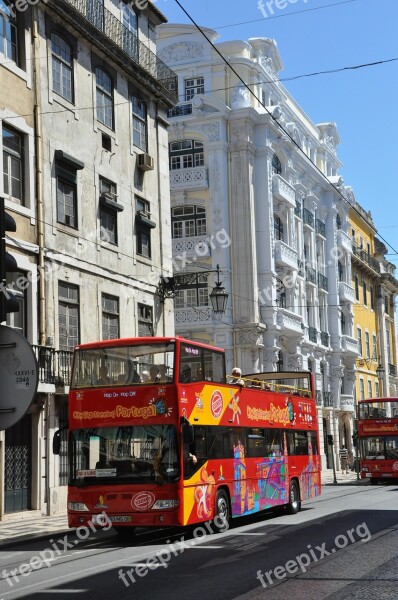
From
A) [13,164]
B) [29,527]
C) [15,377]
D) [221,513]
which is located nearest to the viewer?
[15,377]

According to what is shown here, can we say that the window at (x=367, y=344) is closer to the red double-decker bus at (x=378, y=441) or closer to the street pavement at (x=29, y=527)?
→ the red double-decker bus at (x=378, y=441)

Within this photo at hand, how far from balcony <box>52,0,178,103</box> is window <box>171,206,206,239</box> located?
32.3 ft

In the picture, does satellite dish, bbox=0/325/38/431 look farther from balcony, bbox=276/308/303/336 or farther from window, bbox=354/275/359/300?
window, bbox=354/275/359/300

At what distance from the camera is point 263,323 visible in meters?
41.2

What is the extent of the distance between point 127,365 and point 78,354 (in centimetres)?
98

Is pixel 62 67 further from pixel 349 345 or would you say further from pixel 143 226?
pixel 349 345

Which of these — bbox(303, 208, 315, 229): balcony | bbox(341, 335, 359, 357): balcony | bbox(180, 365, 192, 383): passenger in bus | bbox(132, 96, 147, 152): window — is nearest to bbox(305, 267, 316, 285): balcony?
bbox(303, 208, 315, 229): balcony

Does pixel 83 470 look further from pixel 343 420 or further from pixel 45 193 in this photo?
pixel 343 420

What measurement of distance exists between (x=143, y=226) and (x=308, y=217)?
22.4 meters

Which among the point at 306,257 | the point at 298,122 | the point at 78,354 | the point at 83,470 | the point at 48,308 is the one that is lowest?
the point at 83,470

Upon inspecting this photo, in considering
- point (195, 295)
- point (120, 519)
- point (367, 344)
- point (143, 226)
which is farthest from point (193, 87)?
point (120, 519)

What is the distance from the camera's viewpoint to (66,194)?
82.8 feet

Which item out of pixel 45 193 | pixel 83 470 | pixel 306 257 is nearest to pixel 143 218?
pixel 45 193

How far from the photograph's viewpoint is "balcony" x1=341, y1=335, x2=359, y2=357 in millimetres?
55469
